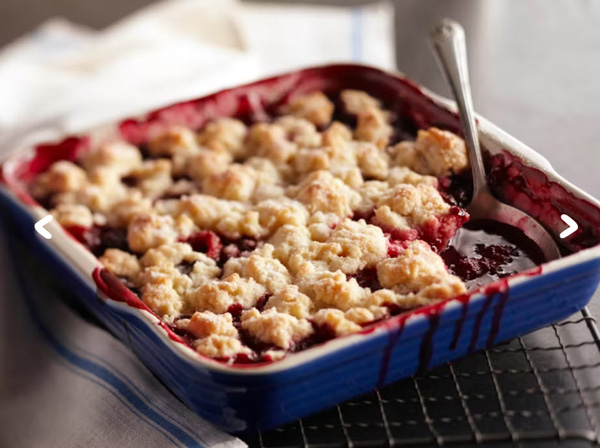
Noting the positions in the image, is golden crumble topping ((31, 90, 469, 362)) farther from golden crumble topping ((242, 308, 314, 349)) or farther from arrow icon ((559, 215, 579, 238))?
arrow icon ((559, 215, 579, 238))

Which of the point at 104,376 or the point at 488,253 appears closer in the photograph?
the point at 488,253

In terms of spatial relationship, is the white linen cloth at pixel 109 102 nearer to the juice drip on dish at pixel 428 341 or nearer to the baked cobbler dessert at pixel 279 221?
the baked cobbler dessert at pixel 279 221

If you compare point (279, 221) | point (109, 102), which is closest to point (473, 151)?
point (279, 221)

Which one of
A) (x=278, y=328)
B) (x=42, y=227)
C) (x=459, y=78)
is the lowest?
(x=42, y=227)

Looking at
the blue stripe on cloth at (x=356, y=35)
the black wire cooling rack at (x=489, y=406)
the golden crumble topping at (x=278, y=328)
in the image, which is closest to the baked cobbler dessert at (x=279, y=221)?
the golden crumble topping at (x=278, y=328)

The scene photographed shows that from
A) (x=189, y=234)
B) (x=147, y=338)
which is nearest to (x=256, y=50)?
(x=189, y=234)

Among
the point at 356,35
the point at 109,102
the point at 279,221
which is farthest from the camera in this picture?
the point at 356,35

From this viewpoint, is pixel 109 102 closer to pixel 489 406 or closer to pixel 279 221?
pixel 279 221
